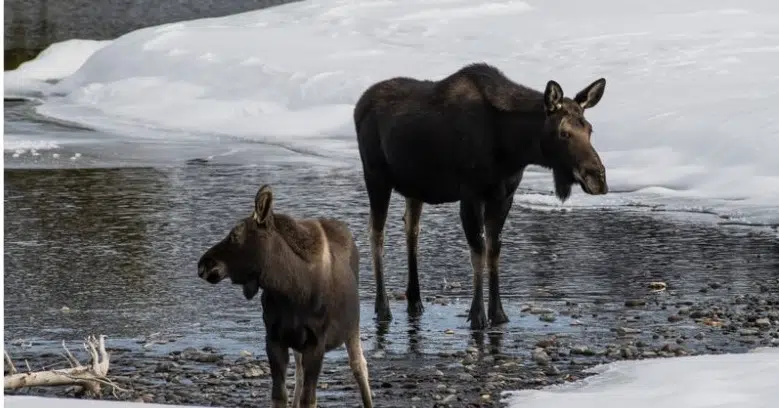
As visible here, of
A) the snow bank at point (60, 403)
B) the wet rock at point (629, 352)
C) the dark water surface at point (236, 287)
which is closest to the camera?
the snow bank at point (60, 403)

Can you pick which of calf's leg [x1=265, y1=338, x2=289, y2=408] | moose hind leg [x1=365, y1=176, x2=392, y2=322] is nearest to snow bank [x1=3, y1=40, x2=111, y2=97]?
moose hind leg [x1=365, y1=176, x2=392, y2=322]

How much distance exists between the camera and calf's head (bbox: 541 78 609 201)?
998 cm

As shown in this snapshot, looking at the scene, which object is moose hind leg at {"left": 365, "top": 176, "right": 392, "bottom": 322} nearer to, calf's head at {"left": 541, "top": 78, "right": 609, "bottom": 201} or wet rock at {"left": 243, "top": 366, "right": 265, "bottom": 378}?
calf's head at {"left": 541, "top": 78, "right": 609, "bottom": 201}

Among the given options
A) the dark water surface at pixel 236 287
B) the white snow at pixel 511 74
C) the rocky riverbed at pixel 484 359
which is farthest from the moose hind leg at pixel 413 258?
the white snow at pixel 511 74

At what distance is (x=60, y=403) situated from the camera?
7.86 m

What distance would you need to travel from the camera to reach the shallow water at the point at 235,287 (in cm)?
1021

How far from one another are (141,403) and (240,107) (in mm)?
16539

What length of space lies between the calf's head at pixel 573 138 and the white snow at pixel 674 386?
1.39m

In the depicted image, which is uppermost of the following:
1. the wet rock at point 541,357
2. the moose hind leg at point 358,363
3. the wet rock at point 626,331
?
the moose hind leg at point 358,363

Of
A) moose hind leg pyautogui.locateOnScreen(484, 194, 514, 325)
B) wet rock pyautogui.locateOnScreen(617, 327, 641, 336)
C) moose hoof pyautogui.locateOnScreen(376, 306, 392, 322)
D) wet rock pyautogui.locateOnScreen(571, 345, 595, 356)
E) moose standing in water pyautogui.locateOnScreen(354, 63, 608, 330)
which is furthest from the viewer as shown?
moose hoof pyautogui.locateOnScreen(376, 306, 392, 322)

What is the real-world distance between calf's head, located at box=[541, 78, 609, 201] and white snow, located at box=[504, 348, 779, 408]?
1.39 m

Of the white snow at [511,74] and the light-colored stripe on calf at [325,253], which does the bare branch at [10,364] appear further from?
the white snow at [511,74]

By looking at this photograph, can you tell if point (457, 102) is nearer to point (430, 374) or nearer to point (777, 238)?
point (430, 374)

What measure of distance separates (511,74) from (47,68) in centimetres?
1235
